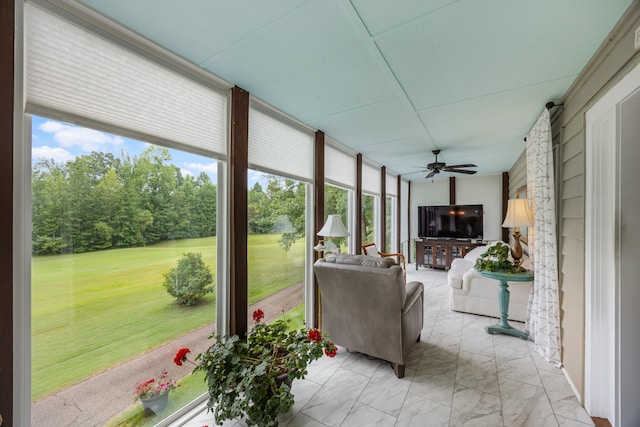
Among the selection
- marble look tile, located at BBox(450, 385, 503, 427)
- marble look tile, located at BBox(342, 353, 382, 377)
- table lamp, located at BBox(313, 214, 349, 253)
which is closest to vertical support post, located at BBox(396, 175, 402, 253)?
table lamp, located at BBox(313, 214, 349, 253)

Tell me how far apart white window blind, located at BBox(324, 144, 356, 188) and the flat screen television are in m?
3.36

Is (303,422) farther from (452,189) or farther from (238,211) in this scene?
(452,189)

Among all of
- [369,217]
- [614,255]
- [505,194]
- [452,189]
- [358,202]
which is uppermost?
[452,189]

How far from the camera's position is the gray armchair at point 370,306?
6.52 feet

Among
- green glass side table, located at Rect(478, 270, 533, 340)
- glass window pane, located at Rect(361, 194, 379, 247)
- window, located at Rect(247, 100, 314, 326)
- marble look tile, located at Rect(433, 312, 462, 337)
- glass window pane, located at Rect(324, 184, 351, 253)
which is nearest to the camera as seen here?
window, located at Rect(247, 100, 314, 326)

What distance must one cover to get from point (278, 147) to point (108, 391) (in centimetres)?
219

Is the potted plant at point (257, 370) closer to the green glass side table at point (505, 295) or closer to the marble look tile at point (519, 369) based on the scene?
the marble look tile at point (519, 369)

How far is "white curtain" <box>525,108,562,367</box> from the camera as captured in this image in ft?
7.17

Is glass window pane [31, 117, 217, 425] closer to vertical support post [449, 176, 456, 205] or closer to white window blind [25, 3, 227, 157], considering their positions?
white window blind [25, 3, 227, 157]

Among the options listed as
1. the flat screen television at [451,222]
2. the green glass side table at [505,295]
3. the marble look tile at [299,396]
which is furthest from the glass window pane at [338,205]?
the flat screen television at [451,222]

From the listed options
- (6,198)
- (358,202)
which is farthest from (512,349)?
(6,198)

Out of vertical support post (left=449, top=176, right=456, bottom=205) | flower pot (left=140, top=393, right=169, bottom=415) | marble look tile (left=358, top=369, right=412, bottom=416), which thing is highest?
vertical support post (left=449, top=176, right=456, bottom=205)

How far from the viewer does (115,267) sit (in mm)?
1468

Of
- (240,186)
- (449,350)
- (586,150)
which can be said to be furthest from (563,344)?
(240,186)
